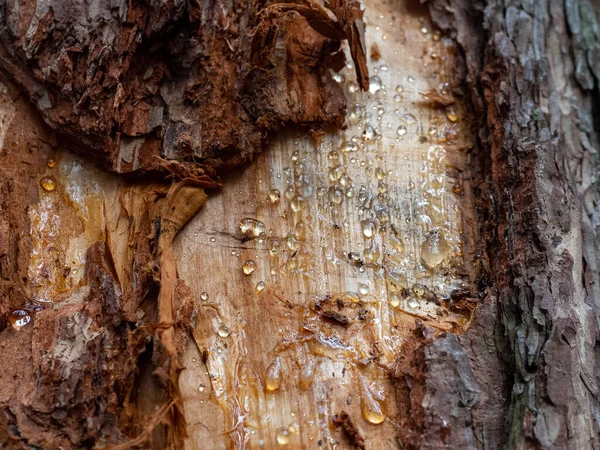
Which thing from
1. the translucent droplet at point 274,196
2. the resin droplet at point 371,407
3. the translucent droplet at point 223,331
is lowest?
the resin droplet at point 371,407

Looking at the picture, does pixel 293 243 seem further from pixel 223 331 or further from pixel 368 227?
pixel 223 331

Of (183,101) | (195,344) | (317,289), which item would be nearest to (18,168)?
(183,101)

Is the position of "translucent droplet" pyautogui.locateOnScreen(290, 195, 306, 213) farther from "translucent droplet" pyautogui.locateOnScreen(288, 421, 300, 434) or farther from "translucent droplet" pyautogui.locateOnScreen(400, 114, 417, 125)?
"translucent droplet" pyautogui.locateOnScreen(288, 421, 300, 434)

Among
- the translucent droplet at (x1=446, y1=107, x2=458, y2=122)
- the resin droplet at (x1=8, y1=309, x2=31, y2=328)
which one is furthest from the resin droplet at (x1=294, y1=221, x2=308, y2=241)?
the resin droplet at (x1=8, y1=309, x2=31, y2=328)

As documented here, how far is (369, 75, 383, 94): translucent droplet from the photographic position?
2.17 metres

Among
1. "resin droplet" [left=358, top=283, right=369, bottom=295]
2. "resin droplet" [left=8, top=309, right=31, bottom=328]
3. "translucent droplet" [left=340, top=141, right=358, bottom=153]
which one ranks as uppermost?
"translucent droplet" [left=340, top=141, right=358, bottom=153]

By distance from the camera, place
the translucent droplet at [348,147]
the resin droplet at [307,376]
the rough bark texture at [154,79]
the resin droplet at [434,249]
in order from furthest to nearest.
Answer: the translucent droplet at [348,147] < the resin droplet at [434,249] < the rough bark texture at [154,79] < the resin droplet at [307,376]

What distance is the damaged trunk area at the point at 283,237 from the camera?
1604mm

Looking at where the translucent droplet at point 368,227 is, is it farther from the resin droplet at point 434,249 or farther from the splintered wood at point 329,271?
the resin droplet at point 434,249

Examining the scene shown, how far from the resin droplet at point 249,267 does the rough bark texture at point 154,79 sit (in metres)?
0.32

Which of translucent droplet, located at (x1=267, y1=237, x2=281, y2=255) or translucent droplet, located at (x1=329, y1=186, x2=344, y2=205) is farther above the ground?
translucent droplet, located at (x1=329, y1=186, x2=344, y2=205)

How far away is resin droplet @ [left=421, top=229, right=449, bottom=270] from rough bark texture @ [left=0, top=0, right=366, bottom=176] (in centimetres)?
55

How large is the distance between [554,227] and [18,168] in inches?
69.5

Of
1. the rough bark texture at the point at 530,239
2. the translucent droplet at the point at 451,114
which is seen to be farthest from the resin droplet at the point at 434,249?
the translucent droplet at the point at 451,114
